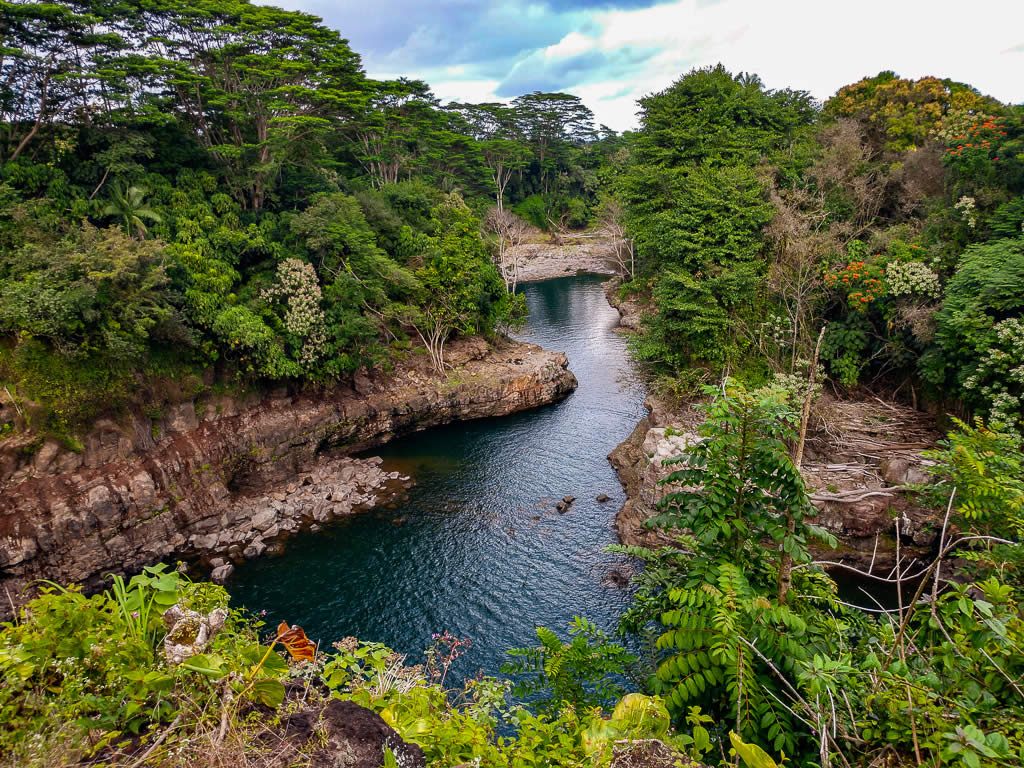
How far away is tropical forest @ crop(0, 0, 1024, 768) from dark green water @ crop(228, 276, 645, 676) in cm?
15

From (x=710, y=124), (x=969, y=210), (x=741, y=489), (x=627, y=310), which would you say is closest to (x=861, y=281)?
(x=969, y=210)

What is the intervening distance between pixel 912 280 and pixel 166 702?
22.0 m

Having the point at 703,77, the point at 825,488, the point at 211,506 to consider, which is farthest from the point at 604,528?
the point at 703,77

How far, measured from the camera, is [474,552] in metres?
19.1

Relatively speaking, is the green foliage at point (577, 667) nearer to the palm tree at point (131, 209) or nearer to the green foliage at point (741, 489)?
the green foliage at point (741, 489)

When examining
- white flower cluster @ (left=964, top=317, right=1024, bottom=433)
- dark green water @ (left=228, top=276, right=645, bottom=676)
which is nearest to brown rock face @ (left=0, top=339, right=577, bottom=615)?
dark green water @ (left=228, top=276, right=645, bottom=676)

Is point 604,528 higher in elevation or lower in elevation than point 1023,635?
lower

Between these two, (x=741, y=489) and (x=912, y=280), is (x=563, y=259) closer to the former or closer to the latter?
(x=912, y=280)

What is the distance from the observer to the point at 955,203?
1841cm

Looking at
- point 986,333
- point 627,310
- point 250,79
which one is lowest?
point 627,310

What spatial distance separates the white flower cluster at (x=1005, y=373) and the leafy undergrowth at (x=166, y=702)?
16041 mm

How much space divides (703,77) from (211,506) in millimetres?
31390

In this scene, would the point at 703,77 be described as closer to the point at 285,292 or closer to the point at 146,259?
the point at 285,292

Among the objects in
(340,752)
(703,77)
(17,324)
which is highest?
(703,77)
